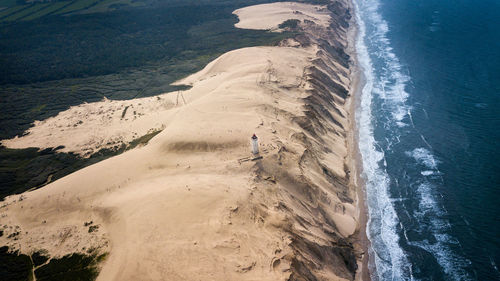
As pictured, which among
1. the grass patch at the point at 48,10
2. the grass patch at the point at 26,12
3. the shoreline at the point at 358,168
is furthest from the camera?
the grass patch at the point at 26,12

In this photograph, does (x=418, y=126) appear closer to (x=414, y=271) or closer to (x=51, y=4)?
(x=414, y=271)

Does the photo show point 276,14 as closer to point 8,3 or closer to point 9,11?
point 9,11

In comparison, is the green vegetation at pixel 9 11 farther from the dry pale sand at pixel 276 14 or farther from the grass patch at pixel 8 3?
the dry pale sand at pixel 276 14

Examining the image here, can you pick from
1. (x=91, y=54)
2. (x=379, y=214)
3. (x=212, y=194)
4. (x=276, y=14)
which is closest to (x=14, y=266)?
(x=212, y=194)

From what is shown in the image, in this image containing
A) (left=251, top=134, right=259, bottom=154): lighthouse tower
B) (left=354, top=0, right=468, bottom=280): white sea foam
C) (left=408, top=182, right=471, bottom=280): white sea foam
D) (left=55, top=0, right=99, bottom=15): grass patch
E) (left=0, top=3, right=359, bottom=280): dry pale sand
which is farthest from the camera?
(left=55, top=0, right=99, bottom=15): grass patch

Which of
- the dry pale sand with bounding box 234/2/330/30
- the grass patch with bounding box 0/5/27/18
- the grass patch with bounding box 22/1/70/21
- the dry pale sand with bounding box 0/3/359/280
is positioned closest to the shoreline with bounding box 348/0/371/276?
the dry pale sand with bounding box 0/3/359/280

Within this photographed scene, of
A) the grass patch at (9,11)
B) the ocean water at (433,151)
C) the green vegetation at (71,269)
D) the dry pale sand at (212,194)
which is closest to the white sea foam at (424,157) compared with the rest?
the ocean water at (433,151)

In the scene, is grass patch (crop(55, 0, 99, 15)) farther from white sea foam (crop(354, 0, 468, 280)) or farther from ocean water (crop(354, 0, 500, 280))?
white sea foam (crop(354, 0, 468, 280))
